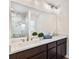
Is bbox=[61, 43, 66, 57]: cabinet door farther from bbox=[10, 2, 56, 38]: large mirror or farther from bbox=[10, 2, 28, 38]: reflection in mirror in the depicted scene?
bbox=[10, 2, 28, 38]: reflection in mirror

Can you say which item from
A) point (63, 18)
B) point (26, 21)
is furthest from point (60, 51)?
point (26, 21)

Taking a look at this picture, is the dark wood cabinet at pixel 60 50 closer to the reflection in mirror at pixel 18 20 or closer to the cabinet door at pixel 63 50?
the cabinet door at pixel 63 50

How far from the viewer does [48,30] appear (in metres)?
3.85

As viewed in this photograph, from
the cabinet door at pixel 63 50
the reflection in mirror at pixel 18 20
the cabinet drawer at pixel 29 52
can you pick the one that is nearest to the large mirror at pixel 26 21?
the reflection in mirror at pixel 18 20

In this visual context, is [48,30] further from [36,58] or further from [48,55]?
[36,58]

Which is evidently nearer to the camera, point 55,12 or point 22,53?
point 22,53

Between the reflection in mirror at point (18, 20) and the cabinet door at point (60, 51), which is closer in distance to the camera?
the reflection in mirror at point (18, 20)

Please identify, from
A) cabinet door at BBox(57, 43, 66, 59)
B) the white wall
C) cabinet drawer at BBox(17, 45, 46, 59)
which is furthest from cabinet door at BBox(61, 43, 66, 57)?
cabinet drawer at BBox(17, 45, 46, 59)

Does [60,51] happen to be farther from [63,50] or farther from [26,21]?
[26,21]

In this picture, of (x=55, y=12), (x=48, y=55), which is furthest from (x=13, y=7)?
(x=55, y=12)

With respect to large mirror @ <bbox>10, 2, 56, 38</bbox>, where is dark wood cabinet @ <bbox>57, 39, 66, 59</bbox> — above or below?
below

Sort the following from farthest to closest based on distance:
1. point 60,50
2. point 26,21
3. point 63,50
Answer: point 63,50 → point 60,50 → point 26,21
